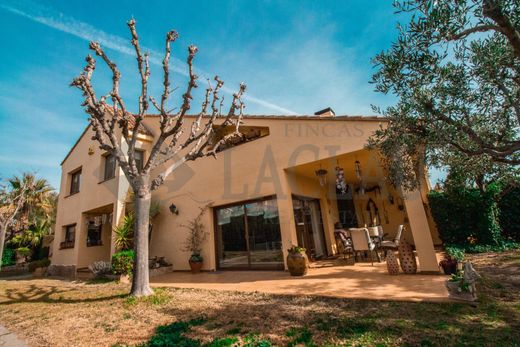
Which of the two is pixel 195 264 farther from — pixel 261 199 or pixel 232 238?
pixel 261 199

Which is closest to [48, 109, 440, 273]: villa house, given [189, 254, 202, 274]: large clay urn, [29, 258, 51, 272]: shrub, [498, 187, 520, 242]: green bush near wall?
[189, 254, 202, 274]: large clay urn

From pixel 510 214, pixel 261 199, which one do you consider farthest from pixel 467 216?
pixel 261 199

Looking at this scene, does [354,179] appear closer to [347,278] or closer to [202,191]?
[347,278]

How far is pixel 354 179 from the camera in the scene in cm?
1239

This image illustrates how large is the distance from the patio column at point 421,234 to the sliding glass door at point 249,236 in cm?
431

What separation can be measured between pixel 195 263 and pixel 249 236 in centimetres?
263

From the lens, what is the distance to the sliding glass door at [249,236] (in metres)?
9.27

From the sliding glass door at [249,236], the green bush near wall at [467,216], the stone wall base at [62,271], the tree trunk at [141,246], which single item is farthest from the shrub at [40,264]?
the green bush near wall at [467,216]

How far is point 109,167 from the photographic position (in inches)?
531

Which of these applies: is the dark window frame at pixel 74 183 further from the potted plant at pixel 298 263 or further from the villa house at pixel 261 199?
the potted plant at pixel 298 263

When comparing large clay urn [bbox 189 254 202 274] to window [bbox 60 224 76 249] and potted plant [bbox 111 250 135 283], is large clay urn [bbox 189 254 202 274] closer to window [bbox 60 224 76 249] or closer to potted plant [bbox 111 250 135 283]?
potted plant [bbox 111 250 135 283]

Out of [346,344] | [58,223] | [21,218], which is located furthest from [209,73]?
[21,218]

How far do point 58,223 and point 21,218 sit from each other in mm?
6344

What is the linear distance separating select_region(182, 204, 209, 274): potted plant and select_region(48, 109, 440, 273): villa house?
0.23m
